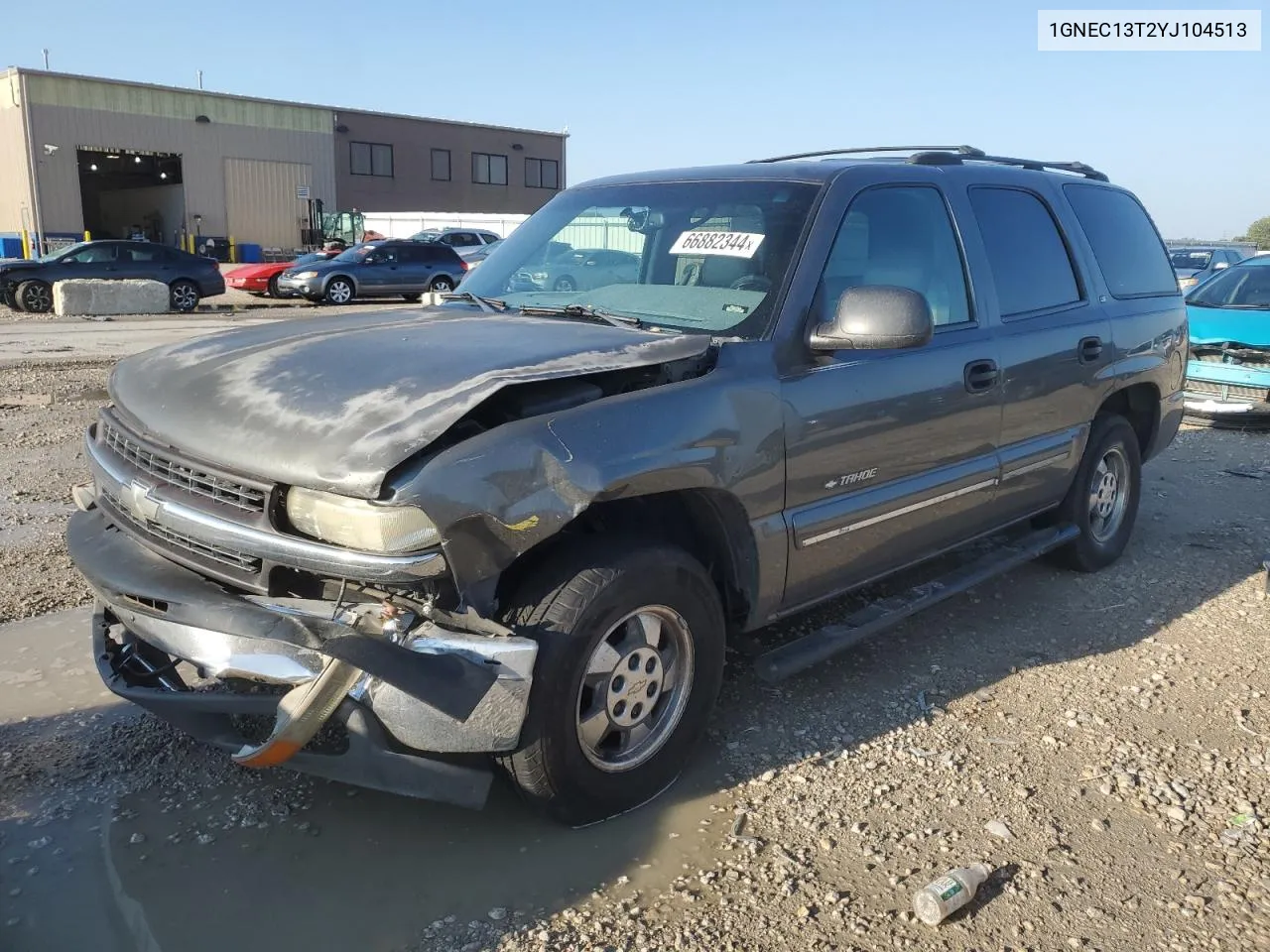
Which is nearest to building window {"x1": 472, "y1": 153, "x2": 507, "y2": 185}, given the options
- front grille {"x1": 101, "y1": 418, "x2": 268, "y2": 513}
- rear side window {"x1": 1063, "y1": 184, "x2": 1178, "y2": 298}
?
rear side window {"x1": 1063, "y1": 184, "x2": 1178, "y2": 298}

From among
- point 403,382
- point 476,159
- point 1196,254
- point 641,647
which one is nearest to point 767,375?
point 641,647

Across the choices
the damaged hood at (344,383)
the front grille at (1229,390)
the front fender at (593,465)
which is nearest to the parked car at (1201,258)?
the front grille at (1229,390)

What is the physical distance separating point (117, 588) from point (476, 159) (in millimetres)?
50842

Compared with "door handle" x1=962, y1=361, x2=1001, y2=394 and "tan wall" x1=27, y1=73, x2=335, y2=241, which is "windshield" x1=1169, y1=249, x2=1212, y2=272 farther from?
"tan wall" x1=27, y1=73, x2=335, y2=241

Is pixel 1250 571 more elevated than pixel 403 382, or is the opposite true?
pixel 403 382

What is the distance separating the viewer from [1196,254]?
19.4 meters

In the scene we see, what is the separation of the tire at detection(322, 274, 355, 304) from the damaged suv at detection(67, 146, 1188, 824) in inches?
728

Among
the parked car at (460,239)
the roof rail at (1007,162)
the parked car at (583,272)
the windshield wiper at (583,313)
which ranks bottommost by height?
the parked car at (460,239)

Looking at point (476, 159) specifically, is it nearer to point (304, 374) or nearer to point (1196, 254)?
point (1196, 254)

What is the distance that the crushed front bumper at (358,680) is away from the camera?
2.51 metres

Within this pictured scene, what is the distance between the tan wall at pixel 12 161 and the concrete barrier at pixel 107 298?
63.4 ft

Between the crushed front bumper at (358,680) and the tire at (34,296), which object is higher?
the crushed front bumper at (358,680)

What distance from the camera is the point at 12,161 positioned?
3484 cm

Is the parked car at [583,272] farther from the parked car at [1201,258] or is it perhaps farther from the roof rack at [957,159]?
the parked car at [1201,258]
